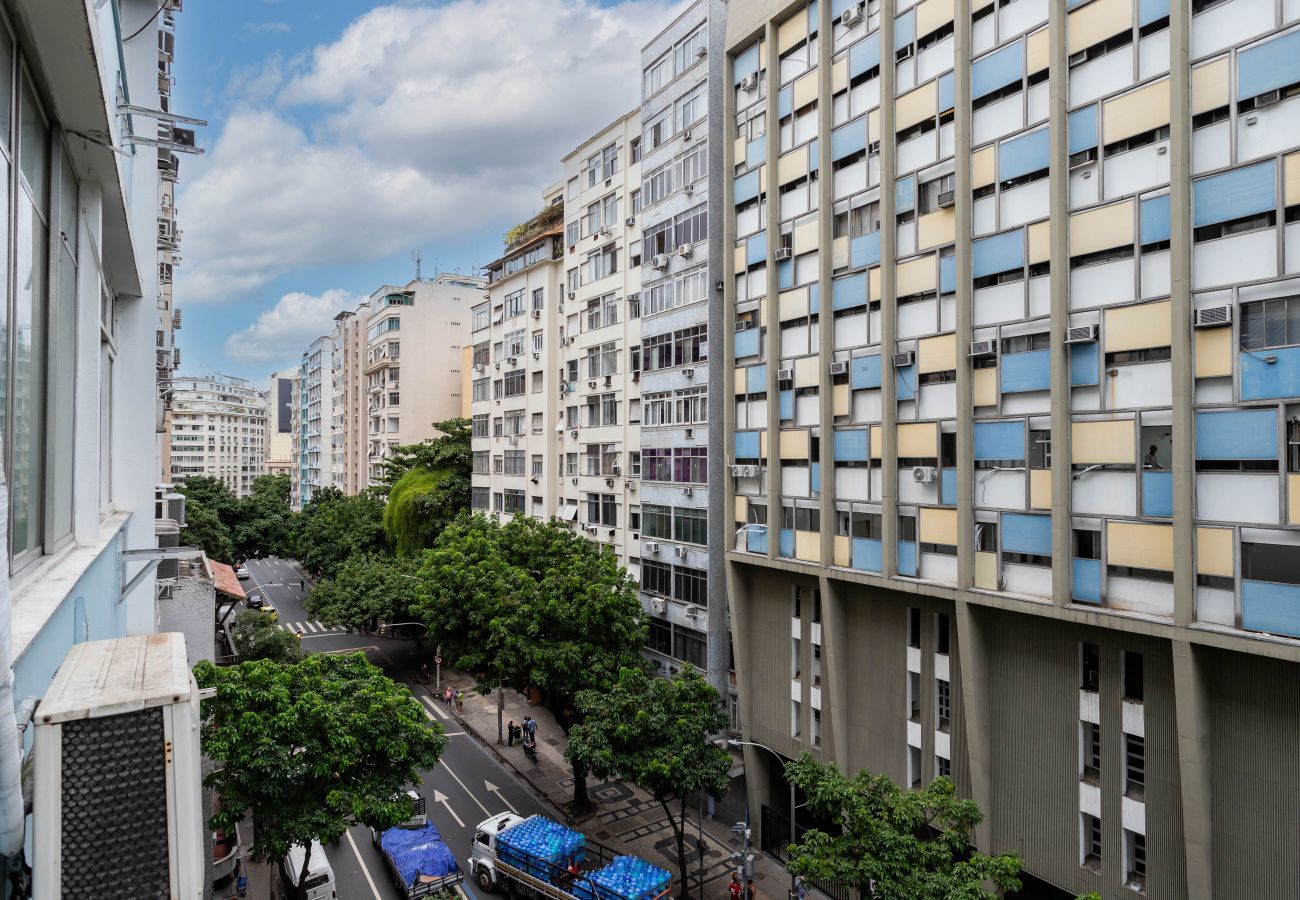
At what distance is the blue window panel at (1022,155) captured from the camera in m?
14.6

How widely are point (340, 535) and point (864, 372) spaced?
3750 cm

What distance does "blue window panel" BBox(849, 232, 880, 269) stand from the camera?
17.9 m

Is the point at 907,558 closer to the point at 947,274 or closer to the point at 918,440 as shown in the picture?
the point at 918,440

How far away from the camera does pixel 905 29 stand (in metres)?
17.2

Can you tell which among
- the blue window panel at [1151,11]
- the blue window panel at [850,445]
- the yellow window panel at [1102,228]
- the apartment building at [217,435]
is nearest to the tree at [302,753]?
the blue window panel at [850,445]

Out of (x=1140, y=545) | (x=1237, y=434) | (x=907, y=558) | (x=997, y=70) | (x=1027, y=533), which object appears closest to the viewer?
(x=1237, y=434)

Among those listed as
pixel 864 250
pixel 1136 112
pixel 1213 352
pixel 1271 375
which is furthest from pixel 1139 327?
pixel 864 250

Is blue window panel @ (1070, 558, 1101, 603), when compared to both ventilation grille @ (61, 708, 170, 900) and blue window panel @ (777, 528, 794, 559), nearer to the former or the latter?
blue window panel @ (777, 528, 794, 559)

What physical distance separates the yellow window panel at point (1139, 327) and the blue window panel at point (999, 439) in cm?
219

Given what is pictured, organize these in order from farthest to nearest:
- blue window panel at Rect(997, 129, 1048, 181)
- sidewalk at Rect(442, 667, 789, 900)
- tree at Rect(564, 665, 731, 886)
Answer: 1. sidewalk at Rect(442, 667, 789, 900)
2. tree at Rect(564, 665, 731, 886)
3. blue window panel at Rect(997, 129, 1048, 181)

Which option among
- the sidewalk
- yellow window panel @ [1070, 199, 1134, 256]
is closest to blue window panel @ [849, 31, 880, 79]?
yellow window panel @ [1070, 199, 1134, 256]

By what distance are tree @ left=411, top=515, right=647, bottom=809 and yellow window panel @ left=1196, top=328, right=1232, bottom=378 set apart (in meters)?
16.0

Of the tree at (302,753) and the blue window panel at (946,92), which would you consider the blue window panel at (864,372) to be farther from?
the tree at (302,753)

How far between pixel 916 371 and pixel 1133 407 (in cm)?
447
